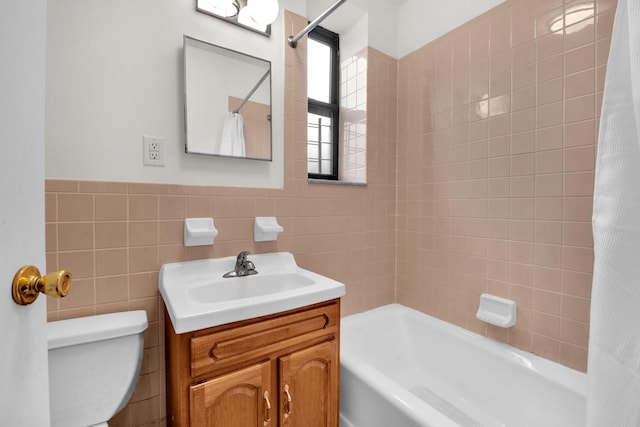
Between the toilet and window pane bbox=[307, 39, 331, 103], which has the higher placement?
window pane bbox=[307, 39, 331, 103]

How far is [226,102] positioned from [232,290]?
876mm

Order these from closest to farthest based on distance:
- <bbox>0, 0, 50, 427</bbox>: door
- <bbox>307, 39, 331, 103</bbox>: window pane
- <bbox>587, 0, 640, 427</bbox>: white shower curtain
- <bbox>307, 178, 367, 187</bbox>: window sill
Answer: <bbox>0, 0, 50, 427</bbox>: door
<bbox>587, 0, 640, 427</bbox>: white shower curtain
<bbox>307, 178, 367, 187</bbox>: window sill
<bbox>307, 39, 331, 103</bbox>: window pane

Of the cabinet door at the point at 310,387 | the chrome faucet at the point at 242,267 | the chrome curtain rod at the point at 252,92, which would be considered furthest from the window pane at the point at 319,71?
the cabinet door at the point at 310,387

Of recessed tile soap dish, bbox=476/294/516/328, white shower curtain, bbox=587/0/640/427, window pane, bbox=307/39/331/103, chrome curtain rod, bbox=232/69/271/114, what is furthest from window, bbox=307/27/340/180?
white shower curtain, bbox=587/0/640/427

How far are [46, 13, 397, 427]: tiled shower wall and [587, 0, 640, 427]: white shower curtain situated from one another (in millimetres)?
1173

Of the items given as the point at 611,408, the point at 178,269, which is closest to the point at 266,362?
the point at 178,269

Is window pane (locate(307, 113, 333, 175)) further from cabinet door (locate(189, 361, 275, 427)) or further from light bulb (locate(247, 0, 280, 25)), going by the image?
cabinet door (locate(189, 361, 275, 427))

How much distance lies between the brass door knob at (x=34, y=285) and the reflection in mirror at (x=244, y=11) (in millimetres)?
1320

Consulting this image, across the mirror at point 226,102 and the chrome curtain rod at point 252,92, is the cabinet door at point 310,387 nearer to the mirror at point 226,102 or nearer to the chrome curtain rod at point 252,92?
the mirror at point 226,102

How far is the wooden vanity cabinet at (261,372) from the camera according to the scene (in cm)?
88

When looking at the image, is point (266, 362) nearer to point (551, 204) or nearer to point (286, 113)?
point (286, 113)

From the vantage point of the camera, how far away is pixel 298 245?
1.60 meters

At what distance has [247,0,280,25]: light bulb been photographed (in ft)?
4.38

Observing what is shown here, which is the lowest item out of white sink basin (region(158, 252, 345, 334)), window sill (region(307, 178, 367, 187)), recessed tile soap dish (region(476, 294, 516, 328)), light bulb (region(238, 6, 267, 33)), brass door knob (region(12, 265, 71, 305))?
recessed tile soap dish (region(476, 294, 516, 328))
